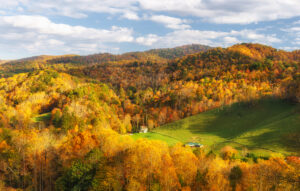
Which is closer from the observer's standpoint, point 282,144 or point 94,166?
point 94,166

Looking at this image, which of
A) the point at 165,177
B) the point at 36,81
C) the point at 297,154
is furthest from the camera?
the point at 36,81

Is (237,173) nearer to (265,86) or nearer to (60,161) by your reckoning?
(60,161)

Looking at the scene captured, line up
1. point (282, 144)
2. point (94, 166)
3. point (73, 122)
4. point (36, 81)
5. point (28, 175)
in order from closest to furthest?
1. point (94, 166)
2. point (28, 175)
3. point (282, 144)
4. point (73, 122)
5. point (36, 81)

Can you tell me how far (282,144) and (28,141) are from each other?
78.0 metres

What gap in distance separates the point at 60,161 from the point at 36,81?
Answer: 509ft

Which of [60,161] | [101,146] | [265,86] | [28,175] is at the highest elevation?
[265,86]

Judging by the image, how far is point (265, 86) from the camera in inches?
5822

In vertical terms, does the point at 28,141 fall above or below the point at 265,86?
below

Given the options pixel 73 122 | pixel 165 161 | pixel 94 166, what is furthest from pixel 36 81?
pixel 165 161

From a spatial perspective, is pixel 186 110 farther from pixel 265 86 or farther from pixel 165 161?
pixel 165 161

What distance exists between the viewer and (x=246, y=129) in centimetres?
8350

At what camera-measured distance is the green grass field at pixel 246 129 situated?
6450 centimetres

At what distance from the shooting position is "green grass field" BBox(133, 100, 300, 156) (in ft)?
212

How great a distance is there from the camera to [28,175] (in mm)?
49656
